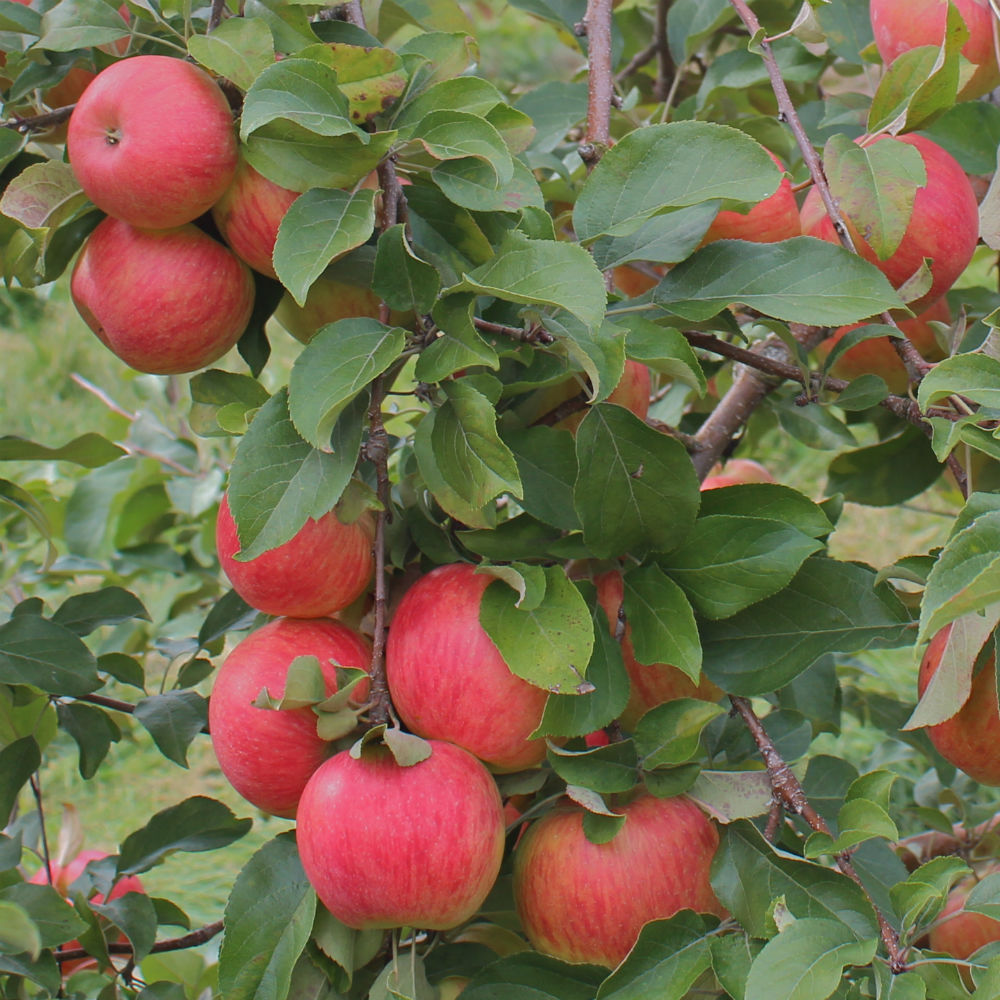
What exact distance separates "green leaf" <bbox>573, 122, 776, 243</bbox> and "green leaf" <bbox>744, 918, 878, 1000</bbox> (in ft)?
1.28

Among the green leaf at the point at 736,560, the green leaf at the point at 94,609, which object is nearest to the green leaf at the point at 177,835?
the green leaf at the point at 94,609

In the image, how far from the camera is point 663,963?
600mm

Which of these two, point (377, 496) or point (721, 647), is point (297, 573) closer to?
point (377, 496)

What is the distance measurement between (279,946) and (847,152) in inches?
23.4

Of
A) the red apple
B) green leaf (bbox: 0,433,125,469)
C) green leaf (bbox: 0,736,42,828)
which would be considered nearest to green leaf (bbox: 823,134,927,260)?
the red apple

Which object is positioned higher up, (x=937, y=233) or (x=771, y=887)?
(x=937, y=233)

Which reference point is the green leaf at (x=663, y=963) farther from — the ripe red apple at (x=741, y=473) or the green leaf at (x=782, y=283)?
the ripe red apple at (x=741, y=473)

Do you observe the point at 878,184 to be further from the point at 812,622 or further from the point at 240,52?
the point at 240,52

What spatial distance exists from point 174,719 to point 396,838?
40cm

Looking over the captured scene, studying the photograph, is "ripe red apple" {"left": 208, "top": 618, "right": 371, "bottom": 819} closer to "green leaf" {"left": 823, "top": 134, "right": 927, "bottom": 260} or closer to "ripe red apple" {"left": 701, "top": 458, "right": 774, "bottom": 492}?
"green leaf" {"left": 823, "top": 134, "right": 927, "bottom": 260}

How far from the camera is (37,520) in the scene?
94 cm

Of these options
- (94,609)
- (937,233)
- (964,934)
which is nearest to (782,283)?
(937,233)

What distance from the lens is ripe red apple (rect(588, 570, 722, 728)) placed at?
2.38ft

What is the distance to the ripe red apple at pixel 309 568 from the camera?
0.68 metres
